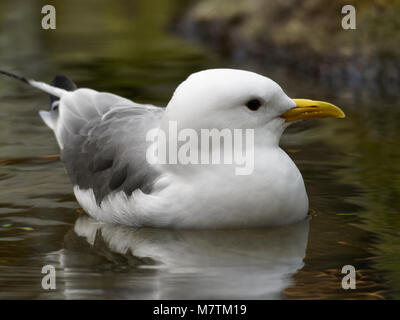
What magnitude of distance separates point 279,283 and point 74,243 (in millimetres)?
1408

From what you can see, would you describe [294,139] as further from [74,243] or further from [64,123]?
[74,243]

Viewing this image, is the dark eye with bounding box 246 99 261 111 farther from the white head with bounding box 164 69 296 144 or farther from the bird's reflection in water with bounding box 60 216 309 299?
the bird's reflection in water with bounding box 60 216 309 299

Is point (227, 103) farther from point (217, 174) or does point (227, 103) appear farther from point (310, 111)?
point (310, 111)

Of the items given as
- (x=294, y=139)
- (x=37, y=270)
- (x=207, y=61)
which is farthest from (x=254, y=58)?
(x=37, y=270)

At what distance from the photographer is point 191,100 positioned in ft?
16.6

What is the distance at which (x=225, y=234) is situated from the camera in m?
5.17

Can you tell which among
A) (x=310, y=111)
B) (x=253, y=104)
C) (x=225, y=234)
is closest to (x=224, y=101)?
(x=253, y=104)

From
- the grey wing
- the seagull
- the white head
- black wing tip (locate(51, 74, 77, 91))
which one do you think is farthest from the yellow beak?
black wing tip (locate(51, 74, 77, 91))

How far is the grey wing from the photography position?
5.45 metres

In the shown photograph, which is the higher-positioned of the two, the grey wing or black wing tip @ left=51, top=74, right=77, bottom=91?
black wing tip @ left=51, top=74, right=77, bottom=91

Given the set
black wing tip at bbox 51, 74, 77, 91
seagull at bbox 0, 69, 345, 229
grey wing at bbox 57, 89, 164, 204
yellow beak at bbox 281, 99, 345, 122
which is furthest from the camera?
black wing tip at bbox 51, 74, 77, 91

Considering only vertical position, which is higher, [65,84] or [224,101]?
[65,84]

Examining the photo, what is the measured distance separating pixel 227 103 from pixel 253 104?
0.18m
